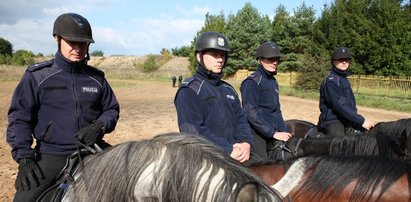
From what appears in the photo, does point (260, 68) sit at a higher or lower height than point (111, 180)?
higher

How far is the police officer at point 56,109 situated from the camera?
2492 millimetres

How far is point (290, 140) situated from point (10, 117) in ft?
10.2

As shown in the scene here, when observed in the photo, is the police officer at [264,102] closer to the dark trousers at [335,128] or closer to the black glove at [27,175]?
the dark trousers at [335,128]

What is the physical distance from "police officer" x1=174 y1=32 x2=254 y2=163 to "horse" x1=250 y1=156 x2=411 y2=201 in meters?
0.72

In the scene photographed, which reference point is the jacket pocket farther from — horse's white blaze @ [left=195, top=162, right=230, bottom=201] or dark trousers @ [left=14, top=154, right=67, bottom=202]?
horse's white blaze @ [left=195, top=162, right=230, bottom=201]

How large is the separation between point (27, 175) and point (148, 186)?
1.15 meters

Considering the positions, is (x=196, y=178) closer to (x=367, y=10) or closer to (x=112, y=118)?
(x=112, y=118)

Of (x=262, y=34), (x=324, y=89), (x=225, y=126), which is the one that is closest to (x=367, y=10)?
(x=262, y=34)

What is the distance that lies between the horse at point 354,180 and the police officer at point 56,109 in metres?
1.43

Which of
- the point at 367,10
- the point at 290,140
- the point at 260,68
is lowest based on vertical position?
the point at 290,140

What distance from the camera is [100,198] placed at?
1.67 metres

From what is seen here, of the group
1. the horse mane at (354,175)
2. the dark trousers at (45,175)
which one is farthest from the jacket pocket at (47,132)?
the horse mane at (354,175)

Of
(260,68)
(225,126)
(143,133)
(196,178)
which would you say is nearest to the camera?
(196,178)

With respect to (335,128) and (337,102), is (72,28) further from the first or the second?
(335,128)
